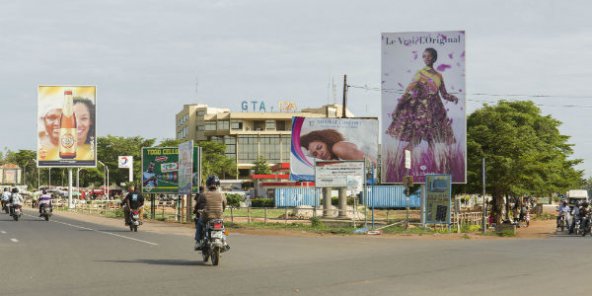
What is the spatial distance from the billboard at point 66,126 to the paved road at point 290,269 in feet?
185

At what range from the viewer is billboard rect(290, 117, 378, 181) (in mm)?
45812

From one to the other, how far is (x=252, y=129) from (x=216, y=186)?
363 feet

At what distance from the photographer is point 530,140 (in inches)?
1923

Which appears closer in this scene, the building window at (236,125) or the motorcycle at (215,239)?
the motorcycle at (215,239)

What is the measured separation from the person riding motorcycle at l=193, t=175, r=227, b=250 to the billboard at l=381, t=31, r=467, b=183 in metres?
23.7

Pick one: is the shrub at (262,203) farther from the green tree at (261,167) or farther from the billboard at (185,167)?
the billboard at (185,167)

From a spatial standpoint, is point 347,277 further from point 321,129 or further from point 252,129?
point 252,129

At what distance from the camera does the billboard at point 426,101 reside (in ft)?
130

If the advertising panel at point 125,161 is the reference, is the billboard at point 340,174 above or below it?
below

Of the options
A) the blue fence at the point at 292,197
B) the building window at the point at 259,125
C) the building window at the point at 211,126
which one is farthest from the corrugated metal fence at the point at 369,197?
the building window at the point at 211,126

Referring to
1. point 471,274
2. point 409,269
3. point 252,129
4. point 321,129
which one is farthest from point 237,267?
point 252,129

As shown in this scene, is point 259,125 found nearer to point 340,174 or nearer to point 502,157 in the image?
point 502,157

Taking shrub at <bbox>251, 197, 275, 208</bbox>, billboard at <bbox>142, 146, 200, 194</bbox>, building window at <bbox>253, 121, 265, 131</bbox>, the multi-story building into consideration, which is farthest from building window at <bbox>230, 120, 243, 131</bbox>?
billboard at <bbox>142, 146, 200, 194</bbox>

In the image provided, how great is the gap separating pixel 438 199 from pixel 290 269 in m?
19.0
